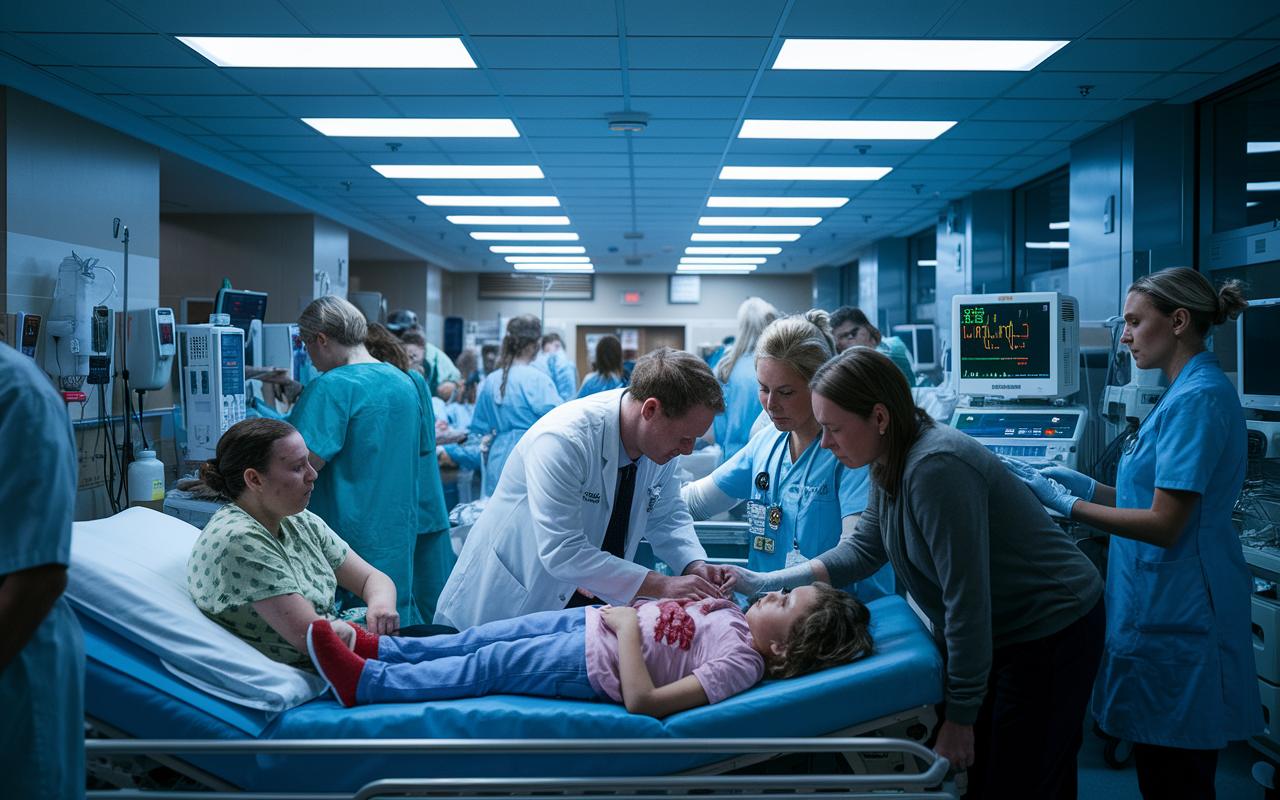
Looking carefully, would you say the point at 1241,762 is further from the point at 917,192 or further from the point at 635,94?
the point at 917,192

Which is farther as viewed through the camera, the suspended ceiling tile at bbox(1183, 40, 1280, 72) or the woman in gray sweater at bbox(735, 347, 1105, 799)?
the suspended ceiling tile at bbox(1183, 40, 1280, 72)

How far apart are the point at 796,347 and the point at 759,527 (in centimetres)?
57

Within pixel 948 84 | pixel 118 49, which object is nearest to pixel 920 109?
pixel 948 84

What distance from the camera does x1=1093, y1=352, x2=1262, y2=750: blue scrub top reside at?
2.07 meters

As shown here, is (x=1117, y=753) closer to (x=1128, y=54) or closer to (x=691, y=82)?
(x=1128, y=54)

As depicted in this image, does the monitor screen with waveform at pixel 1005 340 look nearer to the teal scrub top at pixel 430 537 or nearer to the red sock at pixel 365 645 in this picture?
the teal scrub top at pixel 430 537

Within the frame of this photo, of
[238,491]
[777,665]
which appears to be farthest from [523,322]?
[777,665]

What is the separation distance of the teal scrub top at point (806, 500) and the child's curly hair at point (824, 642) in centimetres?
36

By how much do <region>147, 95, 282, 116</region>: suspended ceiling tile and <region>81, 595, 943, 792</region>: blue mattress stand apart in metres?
4.30

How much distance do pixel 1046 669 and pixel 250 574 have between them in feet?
5.82

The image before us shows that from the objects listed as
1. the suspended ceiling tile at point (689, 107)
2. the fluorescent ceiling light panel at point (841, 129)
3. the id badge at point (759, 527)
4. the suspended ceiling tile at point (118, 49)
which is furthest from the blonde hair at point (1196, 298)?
the suspended ceiling tile at point (118, 49)

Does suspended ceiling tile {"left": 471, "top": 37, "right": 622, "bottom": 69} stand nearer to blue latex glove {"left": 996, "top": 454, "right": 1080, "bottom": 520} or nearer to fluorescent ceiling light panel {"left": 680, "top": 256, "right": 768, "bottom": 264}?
blue latex glove {"left": 996, "top": 454, "right": 1080, "bottom": 520}

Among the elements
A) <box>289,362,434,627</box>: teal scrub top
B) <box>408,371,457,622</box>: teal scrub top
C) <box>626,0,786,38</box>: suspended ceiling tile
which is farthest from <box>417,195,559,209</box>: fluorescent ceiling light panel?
<box>289,362,434,627</box>: teal scrub top

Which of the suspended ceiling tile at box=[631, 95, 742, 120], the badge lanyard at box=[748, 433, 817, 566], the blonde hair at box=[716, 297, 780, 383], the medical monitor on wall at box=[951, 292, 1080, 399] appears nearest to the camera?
the badge lanyard at box=[748, 433, 817, 566]
